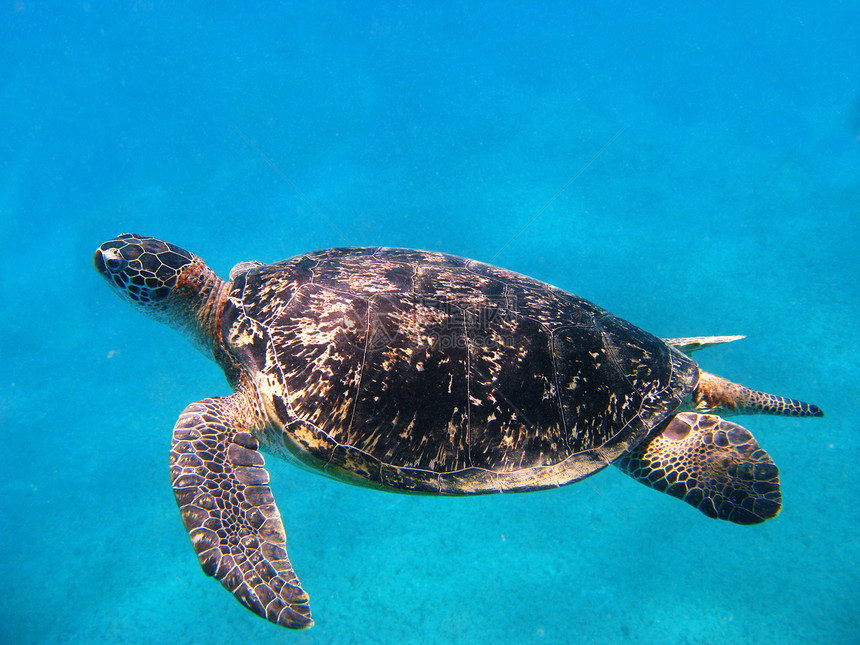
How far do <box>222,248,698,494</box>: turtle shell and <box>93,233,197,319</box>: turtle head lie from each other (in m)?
1.01

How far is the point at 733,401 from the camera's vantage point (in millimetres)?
2926

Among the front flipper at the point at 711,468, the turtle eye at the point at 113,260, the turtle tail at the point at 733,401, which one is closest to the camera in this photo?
the front flipper at the point at 711,468

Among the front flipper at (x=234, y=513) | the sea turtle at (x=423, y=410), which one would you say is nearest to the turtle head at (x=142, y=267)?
the sea turtle at (x=423, y=410)

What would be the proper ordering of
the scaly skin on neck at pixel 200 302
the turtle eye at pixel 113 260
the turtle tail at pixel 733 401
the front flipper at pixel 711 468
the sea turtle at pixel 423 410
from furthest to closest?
the scaly skin on neck at pixel 200 302, the turtle eye at pixel 113 260, the turtle tail at pixel 733 401, the front flipper at pixel 711 468, the sea turtle at pixel 423 410

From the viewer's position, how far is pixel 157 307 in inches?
130

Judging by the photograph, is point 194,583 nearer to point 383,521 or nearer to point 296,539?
point 296,539

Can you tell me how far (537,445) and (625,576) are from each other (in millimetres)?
3681

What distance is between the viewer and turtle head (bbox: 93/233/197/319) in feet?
9.91

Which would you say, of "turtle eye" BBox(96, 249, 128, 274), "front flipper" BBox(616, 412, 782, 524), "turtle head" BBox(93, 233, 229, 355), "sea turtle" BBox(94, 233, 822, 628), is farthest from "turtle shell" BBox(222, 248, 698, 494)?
"turtle eye" BBox(96, 249, 128, 274)

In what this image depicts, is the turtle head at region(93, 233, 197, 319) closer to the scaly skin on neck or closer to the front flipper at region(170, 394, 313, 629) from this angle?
the scaly skin on neck

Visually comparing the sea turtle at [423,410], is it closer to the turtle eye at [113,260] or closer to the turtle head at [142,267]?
the turtle head at [142,267]

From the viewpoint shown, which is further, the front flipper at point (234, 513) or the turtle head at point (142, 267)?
the turtle head at point (142, 267)

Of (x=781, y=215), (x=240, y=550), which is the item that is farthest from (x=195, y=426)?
(x=781, y=215)

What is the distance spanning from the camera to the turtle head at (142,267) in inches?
119
